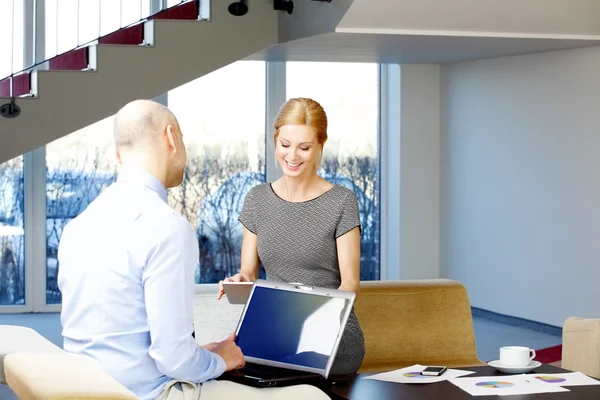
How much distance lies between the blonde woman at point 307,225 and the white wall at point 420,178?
6.17 metres

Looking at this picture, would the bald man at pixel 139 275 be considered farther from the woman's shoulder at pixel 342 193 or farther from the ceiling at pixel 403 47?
the ceiling at pixel 403 47

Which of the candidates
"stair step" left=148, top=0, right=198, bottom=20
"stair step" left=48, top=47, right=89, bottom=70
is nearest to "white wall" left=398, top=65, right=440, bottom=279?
"stair step" left=148, top=0, right=198, bottom=20

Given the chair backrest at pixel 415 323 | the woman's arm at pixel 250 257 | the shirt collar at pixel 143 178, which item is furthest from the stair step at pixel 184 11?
the shirt collar at pixel 143 178

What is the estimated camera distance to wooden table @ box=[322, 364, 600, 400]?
8.25 feet

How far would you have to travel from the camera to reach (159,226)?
2.21m

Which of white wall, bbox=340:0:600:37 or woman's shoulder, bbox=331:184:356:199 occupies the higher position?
white wall, bbox=340:0:600:37

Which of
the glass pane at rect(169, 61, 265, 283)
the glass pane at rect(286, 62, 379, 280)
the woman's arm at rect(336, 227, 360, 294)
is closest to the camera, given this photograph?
the woman's arm at rect(336, 227, 360, 294)

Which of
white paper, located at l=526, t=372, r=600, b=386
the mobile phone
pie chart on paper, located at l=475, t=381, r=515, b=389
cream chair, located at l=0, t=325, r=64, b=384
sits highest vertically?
cream chair, located at l=0, t=325, r=64, b=384

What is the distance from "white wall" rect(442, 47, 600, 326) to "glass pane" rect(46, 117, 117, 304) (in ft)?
10.5

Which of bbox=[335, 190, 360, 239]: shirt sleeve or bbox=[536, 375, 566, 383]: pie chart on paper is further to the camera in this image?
bbox=[335, 190, 360, 239]: shirt sleeve

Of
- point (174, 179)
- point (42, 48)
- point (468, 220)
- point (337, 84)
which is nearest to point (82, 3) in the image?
point (42, 48)

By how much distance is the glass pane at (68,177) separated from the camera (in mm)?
9023

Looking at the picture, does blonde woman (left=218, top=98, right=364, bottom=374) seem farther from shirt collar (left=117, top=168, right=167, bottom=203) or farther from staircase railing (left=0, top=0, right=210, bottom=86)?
staircase railing (left=0, top=0, right=210, bottom=86)

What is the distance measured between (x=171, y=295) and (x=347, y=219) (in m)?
1.17
